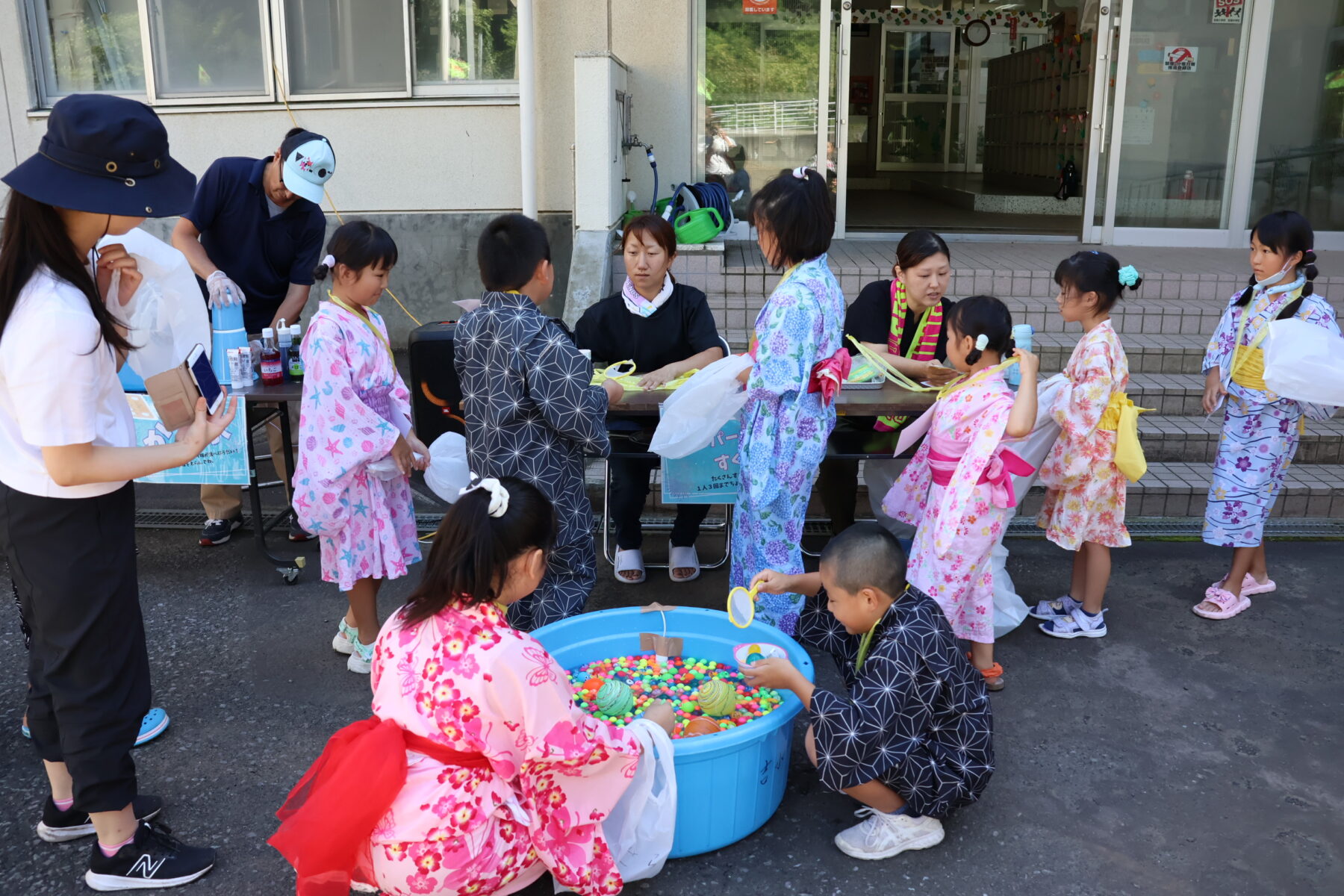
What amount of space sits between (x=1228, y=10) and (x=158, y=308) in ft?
29.9

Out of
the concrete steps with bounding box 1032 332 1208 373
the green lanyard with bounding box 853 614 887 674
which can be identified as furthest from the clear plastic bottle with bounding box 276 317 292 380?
the concrete steps with bounding box 1032 332 1208 373

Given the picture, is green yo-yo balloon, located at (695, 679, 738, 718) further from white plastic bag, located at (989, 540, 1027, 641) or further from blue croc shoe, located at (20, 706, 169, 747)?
blue croc shoe, located at (20, 706, 169, 747)

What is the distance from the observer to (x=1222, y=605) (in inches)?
169

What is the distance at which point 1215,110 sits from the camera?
8742mm

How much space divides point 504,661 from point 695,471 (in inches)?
82.3

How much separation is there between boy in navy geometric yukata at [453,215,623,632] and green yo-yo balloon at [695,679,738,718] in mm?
643

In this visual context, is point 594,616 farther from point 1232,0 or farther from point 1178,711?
point 1232,0

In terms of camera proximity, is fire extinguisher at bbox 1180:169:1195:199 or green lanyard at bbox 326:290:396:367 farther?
fire extinguisher at bbox 1180:169:1195:199

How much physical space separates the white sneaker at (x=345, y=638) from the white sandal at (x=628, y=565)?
1.23m

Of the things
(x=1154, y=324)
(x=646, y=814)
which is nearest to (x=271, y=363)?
(x=646, y=814)

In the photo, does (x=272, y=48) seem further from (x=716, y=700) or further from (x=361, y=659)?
(x=716, y=700)

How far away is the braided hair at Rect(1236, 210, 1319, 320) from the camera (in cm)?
407

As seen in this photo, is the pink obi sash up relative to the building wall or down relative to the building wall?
down

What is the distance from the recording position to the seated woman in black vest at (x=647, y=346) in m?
4.53
